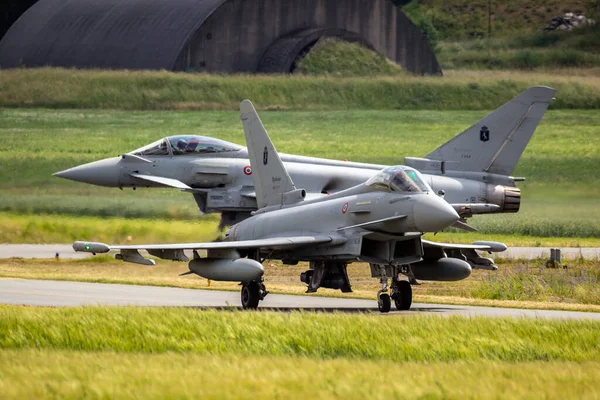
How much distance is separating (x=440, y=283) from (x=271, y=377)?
18.1m

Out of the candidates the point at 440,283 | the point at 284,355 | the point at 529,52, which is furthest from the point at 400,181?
the point at 529,52

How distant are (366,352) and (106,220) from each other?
78.6 feet

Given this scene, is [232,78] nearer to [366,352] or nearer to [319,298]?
[319,298]

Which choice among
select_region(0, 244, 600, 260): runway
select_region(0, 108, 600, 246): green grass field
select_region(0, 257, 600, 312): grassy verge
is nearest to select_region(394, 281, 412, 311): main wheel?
select_region(0, 257, 600, 312): grassy verge

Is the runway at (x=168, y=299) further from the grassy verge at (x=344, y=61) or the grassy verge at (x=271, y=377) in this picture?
the grassy verge at (x=344, y=61)

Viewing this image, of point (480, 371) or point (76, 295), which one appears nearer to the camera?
point (480, 371)

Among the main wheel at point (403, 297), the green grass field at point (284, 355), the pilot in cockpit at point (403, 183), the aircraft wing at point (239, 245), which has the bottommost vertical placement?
the main wheel at point (403, 297)

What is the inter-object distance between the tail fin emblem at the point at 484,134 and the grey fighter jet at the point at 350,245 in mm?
8632

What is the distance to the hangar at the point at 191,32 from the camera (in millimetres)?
63812

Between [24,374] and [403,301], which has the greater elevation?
[24,374]

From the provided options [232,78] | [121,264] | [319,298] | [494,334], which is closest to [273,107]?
[232,78]

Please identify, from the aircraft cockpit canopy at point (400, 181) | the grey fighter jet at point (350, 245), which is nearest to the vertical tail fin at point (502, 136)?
the grey fighter jet at point (350, 245)

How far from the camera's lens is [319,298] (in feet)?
83.3

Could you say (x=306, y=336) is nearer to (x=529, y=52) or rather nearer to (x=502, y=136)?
(x=502, y=136)
